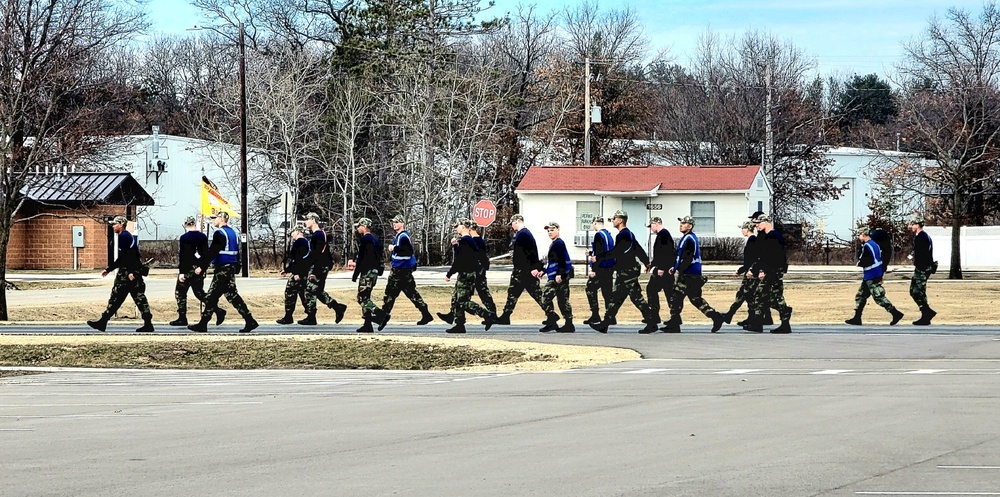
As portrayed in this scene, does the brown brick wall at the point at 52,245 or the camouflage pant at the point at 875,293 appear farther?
the brown brick wall at the point at 52,245

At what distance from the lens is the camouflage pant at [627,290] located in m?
22.7

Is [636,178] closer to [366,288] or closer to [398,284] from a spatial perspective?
[398,284]

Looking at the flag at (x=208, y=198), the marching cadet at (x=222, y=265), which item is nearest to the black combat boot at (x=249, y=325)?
the marching cadet at (x=222, y=265)

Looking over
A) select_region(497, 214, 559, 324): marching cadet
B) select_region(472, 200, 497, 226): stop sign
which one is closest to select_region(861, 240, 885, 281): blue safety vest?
select_region(497, 214, 559, 324): marching cadet

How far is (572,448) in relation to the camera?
9805 mm

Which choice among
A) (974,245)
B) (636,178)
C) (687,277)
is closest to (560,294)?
(687,277)

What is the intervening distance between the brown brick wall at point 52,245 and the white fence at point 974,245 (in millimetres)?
31040

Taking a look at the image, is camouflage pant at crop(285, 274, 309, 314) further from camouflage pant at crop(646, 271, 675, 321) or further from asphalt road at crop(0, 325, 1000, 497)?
asphalt road at crop(0, 325, 1000, 497)

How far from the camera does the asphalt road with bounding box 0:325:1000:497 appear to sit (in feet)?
27.7

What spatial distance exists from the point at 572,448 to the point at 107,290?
90.2 ft

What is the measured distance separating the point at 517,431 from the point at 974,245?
47.3 metres

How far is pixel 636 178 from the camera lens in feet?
190

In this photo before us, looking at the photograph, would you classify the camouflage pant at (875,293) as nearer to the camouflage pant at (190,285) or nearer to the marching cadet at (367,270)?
the marching cadet at (367,270)

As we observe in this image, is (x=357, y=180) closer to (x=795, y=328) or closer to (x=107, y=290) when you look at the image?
(x=107, y=290)
